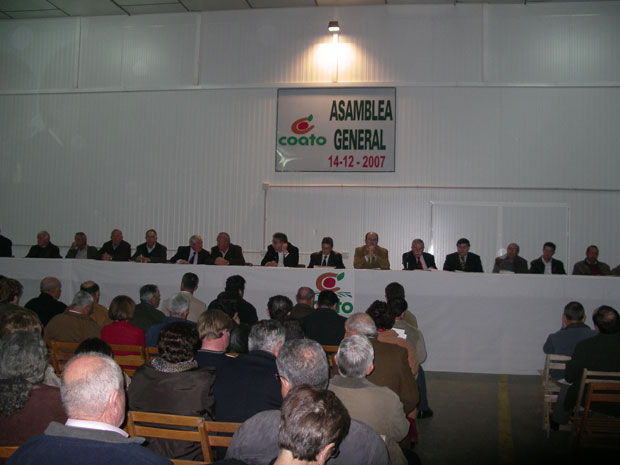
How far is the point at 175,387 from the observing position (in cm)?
265

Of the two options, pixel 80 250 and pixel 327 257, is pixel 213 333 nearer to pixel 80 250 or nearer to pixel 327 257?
pixel 327 257

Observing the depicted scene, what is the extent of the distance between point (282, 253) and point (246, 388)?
5.73 metres

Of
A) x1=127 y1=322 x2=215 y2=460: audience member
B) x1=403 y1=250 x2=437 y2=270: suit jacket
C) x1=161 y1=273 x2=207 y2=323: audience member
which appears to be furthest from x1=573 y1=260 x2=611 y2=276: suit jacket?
x1=127 y1=322 x2=215 y2=460: audience member

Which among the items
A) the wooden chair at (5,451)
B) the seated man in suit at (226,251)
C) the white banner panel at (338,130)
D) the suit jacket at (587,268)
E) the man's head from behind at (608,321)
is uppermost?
the white banner panel at (338,130)

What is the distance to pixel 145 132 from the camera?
11391 millimetres

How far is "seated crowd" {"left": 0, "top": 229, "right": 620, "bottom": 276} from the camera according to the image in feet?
27.1

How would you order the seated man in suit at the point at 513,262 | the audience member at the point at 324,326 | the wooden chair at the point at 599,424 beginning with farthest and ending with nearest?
the seated man in suit at the point at 513,262 → the audience member at the point at 324,326 → the wooden chair at the point at 599,424

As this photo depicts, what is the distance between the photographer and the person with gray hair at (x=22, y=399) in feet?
7.22

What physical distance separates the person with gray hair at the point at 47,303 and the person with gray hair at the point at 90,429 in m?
4.14

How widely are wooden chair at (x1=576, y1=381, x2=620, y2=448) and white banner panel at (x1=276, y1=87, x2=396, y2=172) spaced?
286 inches

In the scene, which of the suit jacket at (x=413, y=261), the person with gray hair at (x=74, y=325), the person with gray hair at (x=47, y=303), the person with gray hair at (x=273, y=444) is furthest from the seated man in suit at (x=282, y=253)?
the person with gray hair at (x=273, y=444)

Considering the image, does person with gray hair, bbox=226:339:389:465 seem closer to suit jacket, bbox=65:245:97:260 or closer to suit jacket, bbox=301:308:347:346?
suit jacket, bbox=301:308:347:346

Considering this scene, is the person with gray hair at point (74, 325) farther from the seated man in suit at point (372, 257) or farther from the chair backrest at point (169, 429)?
the seated man in suit at point (372, 257)

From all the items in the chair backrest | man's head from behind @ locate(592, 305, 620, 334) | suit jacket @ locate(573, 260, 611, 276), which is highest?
suit jacket @ locate(573, 260, 611, 276)
